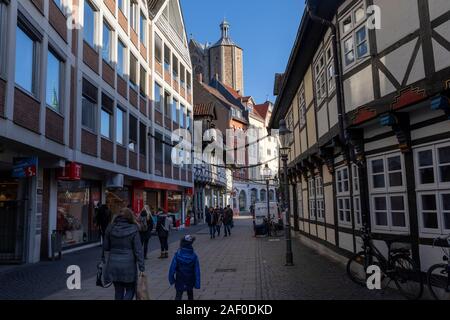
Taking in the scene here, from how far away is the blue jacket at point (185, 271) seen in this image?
22.0ft

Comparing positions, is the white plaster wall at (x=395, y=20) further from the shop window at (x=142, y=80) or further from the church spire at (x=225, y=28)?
the church spire at (x=225, y=28)

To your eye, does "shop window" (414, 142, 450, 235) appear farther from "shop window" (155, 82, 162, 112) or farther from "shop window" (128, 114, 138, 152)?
"shop window" (155, 82, 162, 112)

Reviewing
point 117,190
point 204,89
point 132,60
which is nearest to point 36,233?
point 117,190

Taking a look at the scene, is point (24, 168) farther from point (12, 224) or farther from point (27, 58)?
point (27, 58)

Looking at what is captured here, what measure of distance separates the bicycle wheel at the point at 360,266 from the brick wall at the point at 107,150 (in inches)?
509

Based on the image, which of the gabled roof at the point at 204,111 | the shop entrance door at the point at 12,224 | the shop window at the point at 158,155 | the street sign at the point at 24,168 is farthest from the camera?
the gabled roof at the point at 204,111

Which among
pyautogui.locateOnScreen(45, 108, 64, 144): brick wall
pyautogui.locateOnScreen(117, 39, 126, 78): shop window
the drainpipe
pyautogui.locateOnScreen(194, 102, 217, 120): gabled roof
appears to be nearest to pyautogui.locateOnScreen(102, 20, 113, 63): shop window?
pyautogui.locateOnScreen(117, 39, 126, 78): shop window

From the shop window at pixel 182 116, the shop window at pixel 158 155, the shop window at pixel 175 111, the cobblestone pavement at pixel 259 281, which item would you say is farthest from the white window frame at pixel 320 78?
the shop window at pixel 182 116

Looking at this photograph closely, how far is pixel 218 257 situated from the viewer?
15359 millimetres

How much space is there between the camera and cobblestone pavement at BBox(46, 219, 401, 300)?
8594 millimetres

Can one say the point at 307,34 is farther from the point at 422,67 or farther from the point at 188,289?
the point at 188,289

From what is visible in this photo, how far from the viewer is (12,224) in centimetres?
1431

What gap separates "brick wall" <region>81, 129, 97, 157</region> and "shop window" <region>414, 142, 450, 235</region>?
12.9m

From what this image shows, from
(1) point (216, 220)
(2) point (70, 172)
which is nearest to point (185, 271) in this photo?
(2) point (70, 172)
